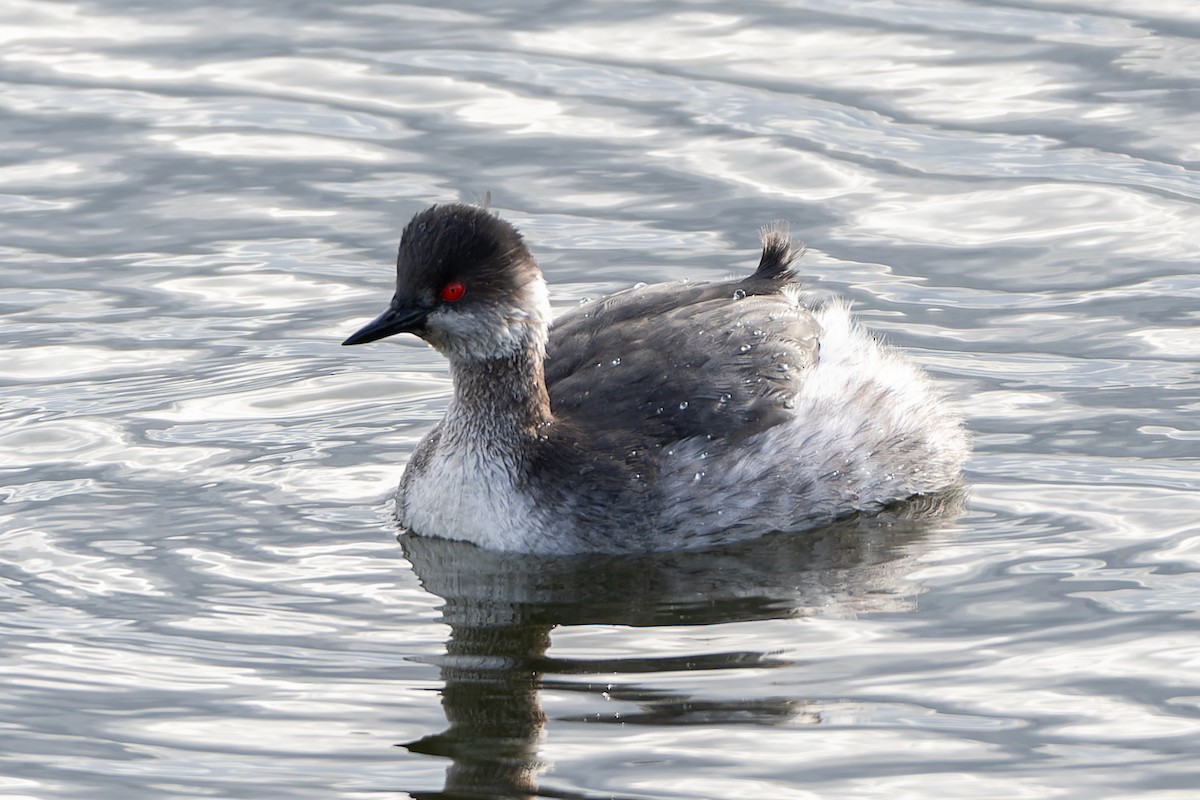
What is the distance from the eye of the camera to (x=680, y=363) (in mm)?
9422

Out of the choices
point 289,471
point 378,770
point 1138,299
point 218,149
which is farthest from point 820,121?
point 378,770

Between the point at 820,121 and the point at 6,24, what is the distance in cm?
574

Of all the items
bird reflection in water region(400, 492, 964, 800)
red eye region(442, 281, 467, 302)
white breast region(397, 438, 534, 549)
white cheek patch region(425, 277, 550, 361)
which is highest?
red eye region(442, 281, 467, 302)

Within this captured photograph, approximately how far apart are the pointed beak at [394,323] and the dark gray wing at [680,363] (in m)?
0.77

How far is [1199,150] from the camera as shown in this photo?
1309cm

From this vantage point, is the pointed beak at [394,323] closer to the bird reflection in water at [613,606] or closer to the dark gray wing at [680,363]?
the dark gray wing at [680,363]

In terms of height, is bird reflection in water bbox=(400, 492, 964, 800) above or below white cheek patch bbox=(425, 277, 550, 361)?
below

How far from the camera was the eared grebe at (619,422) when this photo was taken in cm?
922

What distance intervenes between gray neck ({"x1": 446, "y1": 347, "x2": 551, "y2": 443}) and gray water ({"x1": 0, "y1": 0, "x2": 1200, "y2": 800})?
1.83ft

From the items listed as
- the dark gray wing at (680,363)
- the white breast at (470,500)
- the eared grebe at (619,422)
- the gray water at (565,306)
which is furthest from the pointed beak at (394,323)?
the gray water at (565,306)

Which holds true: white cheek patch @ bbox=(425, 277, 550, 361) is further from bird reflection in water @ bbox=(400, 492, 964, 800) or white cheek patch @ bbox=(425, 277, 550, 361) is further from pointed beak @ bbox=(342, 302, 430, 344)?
bird reflection in water @ bbox=(400, 492, 964, 800)

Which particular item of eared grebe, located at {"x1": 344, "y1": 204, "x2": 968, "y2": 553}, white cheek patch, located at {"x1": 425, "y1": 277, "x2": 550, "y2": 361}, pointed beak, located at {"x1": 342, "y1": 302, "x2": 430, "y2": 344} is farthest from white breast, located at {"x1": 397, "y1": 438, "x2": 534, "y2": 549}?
pointed beak, located at {"x1": 342, "y1": 302, "x2": 430, "y2": 344}

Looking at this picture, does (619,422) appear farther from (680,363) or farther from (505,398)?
(505,398)

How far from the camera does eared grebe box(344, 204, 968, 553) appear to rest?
30.2ft
